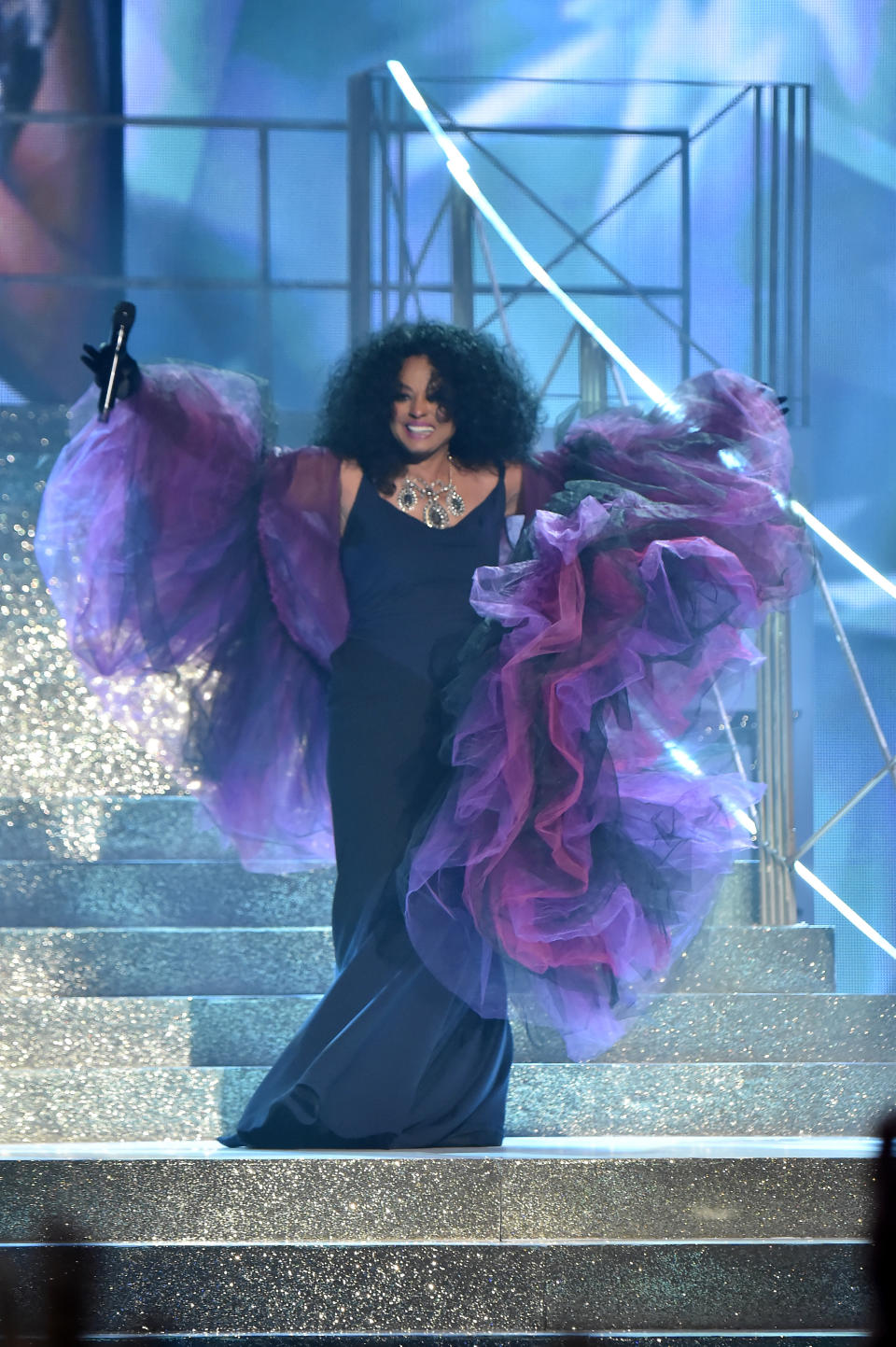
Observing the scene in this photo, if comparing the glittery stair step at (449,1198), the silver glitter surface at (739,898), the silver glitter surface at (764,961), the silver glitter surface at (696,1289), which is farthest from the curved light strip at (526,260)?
the silver glitter surface at (696,1289)

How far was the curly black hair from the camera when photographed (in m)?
2.88

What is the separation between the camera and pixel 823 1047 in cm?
320

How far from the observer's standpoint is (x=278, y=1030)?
10.4 feet

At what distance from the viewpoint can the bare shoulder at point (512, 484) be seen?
9.58ft

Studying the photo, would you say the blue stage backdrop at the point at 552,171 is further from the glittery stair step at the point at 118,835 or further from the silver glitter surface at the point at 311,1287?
the silver glitter surface at the point at 311,1287

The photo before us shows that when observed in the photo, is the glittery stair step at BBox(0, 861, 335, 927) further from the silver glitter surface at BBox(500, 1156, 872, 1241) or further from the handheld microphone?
the silver glitter surface at BBox(500, 1156, 872, 1241)

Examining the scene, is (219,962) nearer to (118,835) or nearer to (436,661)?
(118,835)

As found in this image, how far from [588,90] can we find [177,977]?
154 inches

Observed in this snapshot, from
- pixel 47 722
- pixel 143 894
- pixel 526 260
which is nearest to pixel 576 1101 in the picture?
pixel 143 894

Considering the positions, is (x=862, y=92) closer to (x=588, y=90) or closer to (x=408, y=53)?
(x=588, y=90)

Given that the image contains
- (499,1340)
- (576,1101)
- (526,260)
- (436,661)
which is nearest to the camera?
(499,1340)

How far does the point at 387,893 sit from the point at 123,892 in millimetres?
1106

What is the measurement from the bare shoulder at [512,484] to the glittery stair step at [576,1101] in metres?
1.04

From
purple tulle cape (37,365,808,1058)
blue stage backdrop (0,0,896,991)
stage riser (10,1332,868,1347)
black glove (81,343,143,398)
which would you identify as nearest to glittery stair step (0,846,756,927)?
purple tulle cape (37,365,808,1058)
